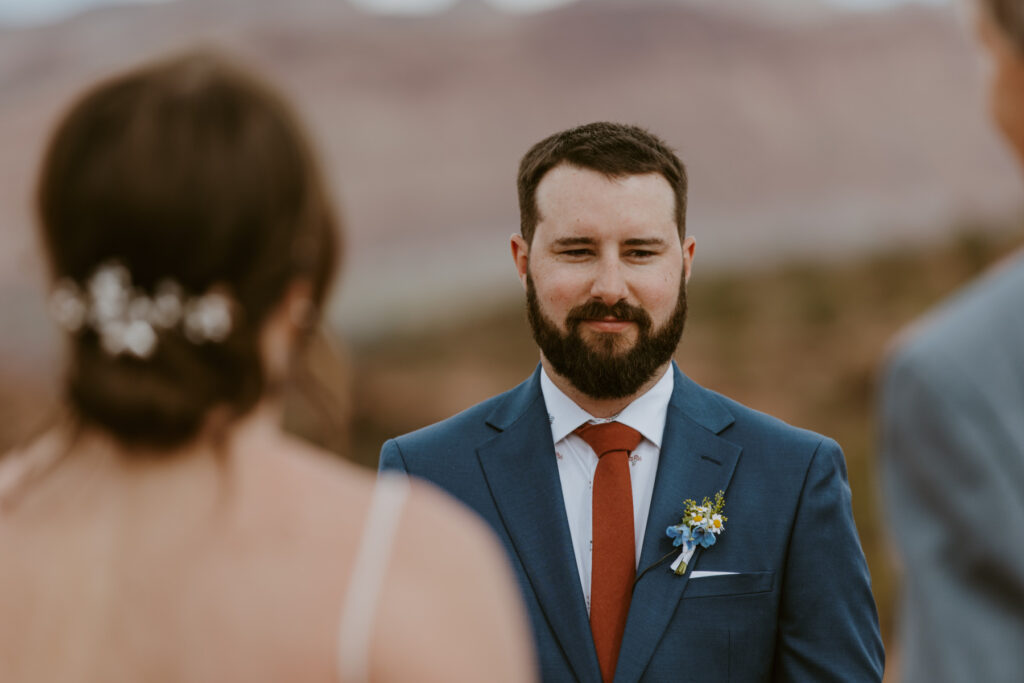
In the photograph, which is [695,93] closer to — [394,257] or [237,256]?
[394,257]

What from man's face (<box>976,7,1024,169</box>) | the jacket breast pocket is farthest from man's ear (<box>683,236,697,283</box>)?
man's face (<box>976,7,1024,169</box>)

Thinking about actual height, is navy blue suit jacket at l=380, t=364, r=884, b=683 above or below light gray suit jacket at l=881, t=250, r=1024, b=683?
below

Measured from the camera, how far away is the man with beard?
2707mm

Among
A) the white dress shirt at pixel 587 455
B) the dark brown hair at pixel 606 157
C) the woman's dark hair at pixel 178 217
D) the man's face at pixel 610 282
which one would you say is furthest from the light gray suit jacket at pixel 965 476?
the dark brown hair at pixel 606 157

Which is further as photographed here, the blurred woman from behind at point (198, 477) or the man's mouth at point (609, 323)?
the man's mouth at point (609, 323)

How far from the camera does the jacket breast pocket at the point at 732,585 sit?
8.98 feet

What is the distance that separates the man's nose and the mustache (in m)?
0.02

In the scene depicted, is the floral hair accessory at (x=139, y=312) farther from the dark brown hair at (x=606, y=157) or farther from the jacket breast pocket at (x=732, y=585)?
the dark brown hair at (x=606, y=157)

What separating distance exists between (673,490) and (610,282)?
24.0 inches

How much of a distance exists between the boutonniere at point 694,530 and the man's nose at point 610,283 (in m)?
0.62

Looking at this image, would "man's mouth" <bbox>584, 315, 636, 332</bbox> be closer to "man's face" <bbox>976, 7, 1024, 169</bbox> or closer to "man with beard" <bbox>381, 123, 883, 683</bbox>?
"man with beard" <bbox>381, 123, 883, 683</bbox>

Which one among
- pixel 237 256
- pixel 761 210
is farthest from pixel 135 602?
pixel 761 210

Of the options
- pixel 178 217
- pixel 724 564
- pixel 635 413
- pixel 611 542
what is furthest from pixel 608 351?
pixel 178 217

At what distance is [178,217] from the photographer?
1.38 m
